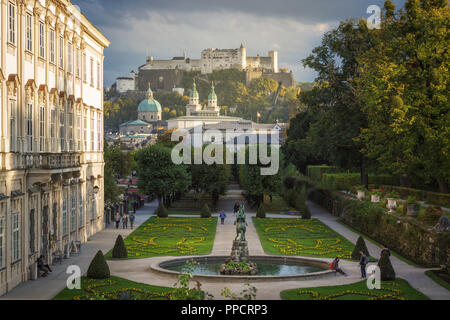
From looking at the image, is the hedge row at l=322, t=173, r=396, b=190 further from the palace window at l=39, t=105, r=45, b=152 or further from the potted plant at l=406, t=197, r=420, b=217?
the palace window at l=39, t=105, r=45, b=152

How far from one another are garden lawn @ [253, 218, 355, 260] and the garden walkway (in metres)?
9.73

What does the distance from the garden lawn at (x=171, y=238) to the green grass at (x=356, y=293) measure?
440 inches

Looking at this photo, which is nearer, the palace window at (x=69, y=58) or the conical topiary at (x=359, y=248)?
the conical topiary at (x=359, y=248)

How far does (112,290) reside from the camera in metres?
23.6

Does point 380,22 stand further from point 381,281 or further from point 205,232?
point 381,281

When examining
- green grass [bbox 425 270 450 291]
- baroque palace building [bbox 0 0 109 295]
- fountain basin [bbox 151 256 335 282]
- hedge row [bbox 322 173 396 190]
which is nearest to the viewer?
baroque palace building [bbox 0 0 109 295]

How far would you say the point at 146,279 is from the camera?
26297mm

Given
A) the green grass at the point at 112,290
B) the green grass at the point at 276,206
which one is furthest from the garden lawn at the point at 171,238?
the green grass at the point at 276,206

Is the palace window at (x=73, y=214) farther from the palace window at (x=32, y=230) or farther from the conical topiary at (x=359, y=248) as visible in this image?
the conical topiary at (x=359, y=248)

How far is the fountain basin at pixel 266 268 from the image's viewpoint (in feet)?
84.8

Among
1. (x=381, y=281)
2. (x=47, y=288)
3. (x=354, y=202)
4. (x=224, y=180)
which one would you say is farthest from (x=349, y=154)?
(x=47, y=288)

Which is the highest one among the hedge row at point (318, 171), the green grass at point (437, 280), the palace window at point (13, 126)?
the palace window at point (13, 126)

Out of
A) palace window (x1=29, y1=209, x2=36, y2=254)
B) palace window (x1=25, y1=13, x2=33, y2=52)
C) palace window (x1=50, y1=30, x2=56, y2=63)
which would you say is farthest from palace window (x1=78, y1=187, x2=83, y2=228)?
palace window (x1=25, y1=13, x2=33, y2=52)

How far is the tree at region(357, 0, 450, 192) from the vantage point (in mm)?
39406
